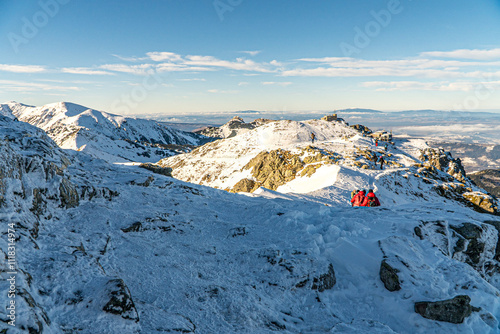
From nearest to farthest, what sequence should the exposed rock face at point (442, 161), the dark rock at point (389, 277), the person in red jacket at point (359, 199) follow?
the dark rock at point (389, 277) → the person in red jacket at point (359, 199) → the exposed rock face at point (442, 161)

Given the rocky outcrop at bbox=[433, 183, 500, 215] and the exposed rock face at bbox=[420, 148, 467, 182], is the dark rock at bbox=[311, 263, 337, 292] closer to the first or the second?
the rocky outcrop at bbox=[433, 183, 500, 215]

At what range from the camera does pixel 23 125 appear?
22.6m

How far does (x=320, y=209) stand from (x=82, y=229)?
54.0 feet

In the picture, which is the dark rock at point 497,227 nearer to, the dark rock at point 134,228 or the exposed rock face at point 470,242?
the exposed rock face at point 470,242

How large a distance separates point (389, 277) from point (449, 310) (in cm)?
239

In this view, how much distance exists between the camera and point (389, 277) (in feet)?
38.4

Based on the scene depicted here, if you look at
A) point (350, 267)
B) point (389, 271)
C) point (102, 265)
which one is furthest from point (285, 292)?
point (102, 265)

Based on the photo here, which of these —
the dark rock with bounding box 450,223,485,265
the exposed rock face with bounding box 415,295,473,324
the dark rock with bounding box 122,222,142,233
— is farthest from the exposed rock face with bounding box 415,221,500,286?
the dark rock with bounding box 122,222,142,233

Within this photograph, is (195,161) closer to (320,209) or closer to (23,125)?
(23,125)

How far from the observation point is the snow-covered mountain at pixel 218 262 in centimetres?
836

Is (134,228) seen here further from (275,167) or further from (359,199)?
(275,167)

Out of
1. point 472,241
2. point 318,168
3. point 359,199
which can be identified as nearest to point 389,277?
point 472,241

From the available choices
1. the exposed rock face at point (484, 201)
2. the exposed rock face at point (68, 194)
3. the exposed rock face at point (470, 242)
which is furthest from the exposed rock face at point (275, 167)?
the exposed rock face at point (68, 194)

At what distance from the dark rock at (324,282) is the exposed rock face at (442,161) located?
95.1 m
